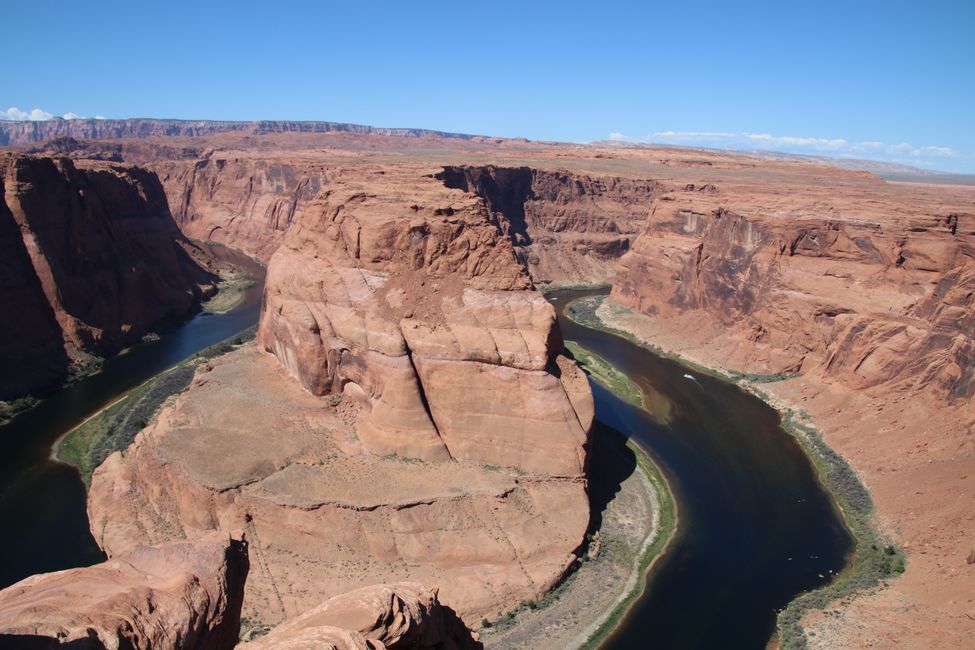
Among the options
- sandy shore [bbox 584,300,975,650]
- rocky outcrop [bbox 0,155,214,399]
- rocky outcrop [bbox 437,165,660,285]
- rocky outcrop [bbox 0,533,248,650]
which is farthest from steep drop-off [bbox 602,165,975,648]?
rocky outcrop [bbox 0,155,214,399]

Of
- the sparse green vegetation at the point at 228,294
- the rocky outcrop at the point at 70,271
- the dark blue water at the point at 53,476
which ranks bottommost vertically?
the dark blue water at the point at 53,476

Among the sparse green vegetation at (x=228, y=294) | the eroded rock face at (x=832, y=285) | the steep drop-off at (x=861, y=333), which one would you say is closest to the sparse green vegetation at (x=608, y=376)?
the steep drop-off at (x=861, y=333)

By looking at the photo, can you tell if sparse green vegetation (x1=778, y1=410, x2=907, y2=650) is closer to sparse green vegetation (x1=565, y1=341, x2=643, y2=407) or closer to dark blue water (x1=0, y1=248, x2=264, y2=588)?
sparse green vegetation (x1=565, y1=341, x2=643, y2=407)

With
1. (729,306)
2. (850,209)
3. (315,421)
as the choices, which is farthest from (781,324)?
(315,421)

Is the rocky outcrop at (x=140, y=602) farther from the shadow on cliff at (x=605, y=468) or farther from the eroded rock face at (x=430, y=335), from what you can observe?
the shadow on cliff at (x=605, y=468)

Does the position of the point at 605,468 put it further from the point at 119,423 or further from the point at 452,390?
the point at 119,423

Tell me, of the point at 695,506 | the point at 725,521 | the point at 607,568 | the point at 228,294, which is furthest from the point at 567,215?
the point at 607,568

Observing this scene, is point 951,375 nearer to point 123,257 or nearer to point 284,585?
point 284,585
